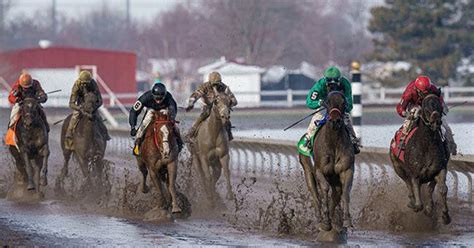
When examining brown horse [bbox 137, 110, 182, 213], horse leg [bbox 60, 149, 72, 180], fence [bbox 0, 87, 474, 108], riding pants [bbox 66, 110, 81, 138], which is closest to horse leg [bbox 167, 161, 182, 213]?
brown horse [bbox 137, 110, 182, 213]

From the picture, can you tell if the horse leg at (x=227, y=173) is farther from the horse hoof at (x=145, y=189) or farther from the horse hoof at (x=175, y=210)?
the horse hoof at (x=175, y=210)

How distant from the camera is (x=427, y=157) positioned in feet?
43.9

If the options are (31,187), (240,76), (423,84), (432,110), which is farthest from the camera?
(240,76)

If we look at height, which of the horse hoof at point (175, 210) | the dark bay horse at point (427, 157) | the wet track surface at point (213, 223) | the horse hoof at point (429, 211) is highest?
the dark bay horse at point (427, 157)

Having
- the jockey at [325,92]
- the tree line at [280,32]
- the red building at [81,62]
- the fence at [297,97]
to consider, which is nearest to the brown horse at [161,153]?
the jockey at [325,92]

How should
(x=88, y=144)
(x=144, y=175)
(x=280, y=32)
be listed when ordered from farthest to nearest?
1. (x=280, y=32)
2. (x=88, y=144)
3. (x=144, y=175)

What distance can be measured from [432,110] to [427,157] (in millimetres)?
582

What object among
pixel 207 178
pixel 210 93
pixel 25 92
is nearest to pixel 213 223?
pixel 207 178

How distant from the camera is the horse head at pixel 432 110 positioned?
12.9 metres

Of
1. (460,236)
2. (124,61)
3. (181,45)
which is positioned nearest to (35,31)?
(181,45)

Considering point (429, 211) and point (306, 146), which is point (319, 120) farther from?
point (429, 211)

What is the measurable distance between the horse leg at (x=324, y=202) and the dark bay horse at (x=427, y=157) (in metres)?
1.14

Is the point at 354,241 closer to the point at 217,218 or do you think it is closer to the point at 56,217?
the point at 217,218

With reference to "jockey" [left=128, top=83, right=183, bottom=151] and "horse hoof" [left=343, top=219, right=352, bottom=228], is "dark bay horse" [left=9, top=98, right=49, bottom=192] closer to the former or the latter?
"jockey" [left=128, top=83, right=183, bottom=151]
